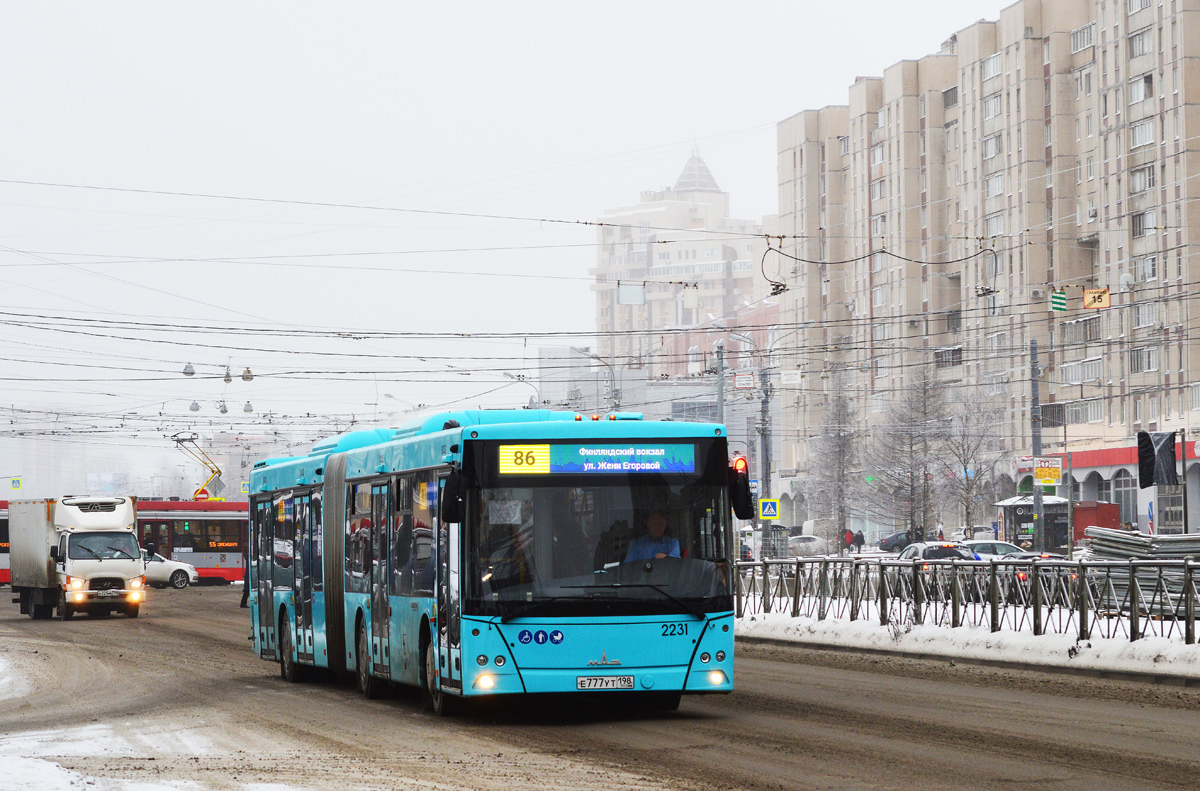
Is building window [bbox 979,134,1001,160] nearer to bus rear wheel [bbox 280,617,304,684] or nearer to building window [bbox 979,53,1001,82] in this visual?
building window [bbox 979,53,1001,82]

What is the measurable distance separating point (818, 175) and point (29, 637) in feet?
297

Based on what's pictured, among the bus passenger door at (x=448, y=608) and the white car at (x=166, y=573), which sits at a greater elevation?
the bus passenger door at (x=448, y=608)

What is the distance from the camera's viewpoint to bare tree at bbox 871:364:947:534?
78.6 m

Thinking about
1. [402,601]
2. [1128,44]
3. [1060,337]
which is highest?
[1128,44]

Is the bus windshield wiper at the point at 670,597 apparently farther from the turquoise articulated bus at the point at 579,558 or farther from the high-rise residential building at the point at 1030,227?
the high-rise residential building at the point at 1030,227

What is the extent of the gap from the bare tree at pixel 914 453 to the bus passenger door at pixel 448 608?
209 feet

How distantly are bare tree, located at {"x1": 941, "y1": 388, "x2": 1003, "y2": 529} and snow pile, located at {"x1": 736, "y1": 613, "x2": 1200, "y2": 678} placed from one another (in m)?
52.2

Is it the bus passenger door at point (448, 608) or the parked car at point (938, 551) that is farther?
the parked car at point (938, 551)

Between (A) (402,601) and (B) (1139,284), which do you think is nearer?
(A) (402,601)

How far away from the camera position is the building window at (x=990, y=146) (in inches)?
3570

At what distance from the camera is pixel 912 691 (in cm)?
1633

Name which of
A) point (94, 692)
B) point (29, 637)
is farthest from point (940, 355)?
point (94, 692)

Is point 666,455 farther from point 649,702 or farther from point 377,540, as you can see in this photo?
point 377,540

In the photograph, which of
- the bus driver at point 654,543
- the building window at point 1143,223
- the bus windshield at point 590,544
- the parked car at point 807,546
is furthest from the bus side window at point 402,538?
the building window at point 1143,223
